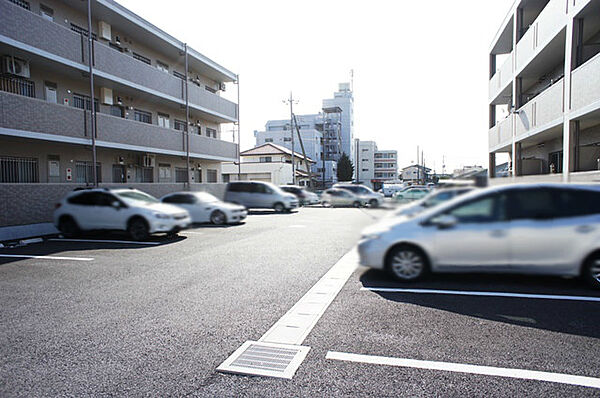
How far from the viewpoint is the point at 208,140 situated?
24391mm

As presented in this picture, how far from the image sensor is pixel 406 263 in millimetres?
977

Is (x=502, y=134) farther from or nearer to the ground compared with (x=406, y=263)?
farther from the ground

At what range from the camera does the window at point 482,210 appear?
74 centimetres

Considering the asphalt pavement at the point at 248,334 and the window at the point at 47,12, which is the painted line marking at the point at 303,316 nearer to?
the asphalt pavement at the point at 248,334

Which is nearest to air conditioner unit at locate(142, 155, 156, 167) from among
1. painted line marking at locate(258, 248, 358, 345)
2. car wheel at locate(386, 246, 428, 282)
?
painted line marking at locate(258, 248, 358, 345)

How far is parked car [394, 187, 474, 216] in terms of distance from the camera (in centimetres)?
83

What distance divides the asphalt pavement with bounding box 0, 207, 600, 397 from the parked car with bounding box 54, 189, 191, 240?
0.34 metres

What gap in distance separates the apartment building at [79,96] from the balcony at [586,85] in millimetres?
10721

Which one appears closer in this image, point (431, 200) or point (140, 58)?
point (431, 200)

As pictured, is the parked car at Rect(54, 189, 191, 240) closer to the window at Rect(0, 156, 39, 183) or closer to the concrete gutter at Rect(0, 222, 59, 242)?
the concrete gutter at Rect(0, 222, 59, 242)

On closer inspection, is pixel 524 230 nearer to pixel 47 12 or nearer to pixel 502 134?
pixel 502 134

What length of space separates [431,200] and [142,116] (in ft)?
78.9

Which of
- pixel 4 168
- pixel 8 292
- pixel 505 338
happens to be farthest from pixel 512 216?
pixel 4 168

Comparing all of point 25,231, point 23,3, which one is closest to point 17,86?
point 23,3
